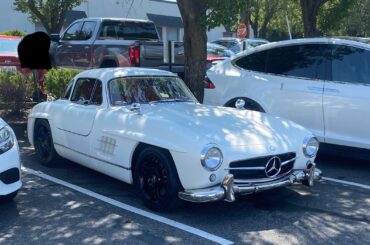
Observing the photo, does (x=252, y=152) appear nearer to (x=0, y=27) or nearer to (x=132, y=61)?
(x=132, y=61)

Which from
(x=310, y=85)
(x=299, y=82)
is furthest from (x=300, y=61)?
(x=310, y=85)

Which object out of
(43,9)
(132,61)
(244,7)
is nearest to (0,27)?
(43,9)

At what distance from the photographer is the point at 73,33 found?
13.8 metres

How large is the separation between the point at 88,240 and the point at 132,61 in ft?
23.9

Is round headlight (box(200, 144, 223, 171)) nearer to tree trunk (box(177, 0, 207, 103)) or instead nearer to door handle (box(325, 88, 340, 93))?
door handle (box(325, 88, 340, 93))

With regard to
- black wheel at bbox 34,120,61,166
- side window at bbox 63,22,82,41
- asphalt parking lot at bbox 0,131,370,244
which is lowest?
asphalt parking lot at bbox 0,131,370,244

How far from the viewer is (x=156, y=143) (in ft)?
17.7

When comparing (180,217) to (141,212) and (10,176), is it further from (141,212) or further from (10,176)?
(10,176)

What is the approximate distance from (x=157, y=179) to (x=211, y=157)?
2.27 feet

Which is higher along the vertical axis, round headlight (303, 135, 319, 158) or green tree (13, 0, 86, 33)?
green tree (13, 0, 86, 33)

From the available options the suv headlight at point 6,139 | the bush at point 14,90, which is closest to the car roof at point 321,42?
the suv headlight at point 6,139

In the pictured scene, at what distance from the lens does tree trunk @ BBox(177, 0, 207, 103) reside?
9.07 metres

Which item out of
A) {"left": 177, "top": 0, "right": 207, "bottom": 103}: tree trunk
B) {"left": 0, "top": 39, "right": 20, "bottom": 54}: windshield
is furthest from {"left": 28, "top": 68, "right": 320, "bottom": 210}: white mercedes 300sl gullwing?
{"left": 0, "top": 39, "right": 20, "bottom": 54}: windshield

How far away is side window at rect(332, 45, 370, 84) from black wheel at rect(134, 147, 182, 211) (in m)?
3.18
